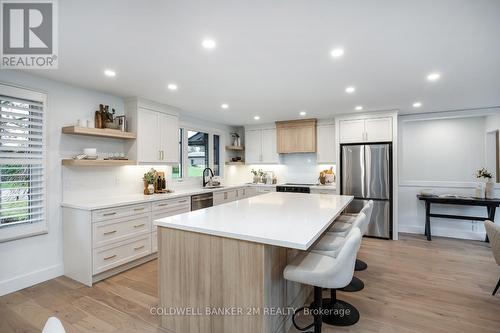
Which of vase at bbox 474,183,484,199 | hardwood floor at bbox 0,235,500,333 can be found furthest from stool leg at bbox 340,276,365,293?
vase at bbox 474,183,484,199

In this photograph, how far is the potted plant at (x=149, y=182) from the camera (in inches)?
158

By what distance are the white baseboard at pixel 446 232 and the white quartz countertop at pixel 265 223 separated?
11.2 feet

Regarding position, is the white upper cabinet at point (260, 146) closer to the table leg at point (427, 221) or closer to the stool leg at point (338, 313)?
the table leg at point (427, 221)

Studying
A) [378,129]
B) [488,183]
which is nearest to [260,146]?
[378,129]

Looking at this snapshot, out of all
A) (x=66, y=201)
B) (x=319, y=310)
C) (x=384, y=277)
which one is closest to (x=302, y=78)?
(x=319, y=310)

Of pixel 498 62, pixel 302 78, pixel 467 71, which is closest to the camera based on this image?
pixel 498 62

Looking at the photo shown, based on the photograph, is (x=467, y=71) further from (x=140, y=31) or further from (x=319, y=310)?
(x=140, y=31)

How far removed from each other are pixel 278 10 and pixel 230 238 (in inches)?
64.8

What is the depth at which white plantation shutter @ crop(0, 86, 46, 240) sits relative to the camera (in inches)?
105

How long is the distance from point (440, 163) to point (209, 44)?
526cm

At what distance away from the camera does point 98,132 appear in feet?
10.8

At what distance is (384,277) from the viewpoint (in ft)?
10.2

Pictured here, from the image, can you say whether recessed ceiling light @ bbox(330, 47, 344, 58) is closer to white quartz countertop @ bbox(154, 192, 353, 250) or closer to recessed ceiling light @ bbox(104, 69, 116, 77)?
white quartz countertop @ bbox(154, 192, 353, 250)

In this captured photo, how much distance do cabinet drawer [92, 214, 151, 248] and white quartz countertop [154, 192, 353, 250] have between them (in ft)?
4.35
